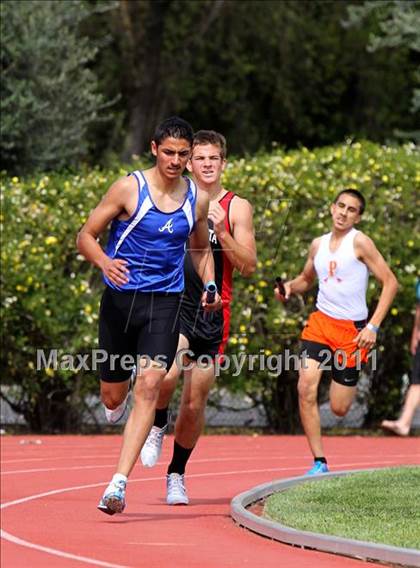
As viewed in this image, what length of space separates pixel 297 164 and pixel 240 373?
2.67m

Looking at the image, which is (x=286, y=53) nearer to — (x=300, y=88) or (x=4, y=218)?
(x=300, y=88)

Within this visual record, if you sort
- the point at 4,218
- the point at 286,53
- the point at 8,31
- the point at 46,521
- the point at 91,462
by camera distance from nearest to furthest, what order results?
the point at 46,521, the point at 91,462, the point at 4,218, the point at 8,31, the point at 286,53

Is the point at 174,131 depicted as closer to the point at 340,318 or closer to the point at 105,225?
the point at 105,225

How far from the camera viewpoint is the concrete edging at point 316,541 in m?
8.48

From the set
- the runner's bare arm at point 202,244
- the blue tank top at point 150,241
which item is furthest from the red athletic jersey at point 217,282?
the blue tank top at point 150,241

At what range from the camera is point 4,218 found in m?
19.7

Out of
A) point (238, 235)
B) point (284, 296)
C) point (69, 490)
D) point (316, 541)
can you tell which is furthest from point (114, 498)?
point (284, 296)

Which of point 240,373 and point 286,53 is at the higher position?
point 286,53

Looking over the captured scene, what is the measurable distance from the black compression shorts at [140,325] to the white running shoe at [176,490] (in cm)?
143

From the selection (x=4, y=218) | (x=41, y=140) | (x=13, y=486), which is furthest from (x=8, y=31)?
(x=13, y=486)

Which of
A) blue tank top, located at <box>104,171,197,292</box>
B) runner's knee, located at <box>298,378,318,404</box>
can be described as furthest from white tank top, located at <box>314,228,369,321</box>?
blue tank top, located at <box>104,171,197,292</box>

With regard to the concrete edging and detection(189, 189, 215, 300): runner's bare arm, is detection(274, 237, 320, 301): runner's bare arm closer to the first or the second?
the concrete edging

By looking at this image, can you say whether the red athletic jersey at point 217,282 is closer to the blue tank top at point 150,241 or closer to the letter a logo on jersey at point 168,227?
the blue tank top at point 150,241

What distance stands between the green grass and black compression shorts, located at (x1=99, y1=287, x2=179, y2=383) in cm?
133
